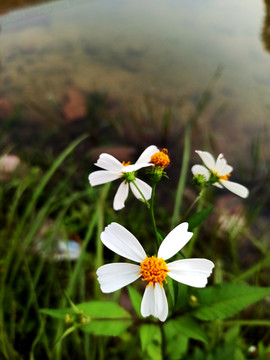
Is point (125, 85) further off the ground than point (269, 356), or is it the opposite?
point (125, 85)

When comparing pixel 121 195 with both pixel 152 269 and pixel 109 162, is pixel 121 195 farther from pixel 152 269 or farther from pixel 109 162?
pixel 152 269

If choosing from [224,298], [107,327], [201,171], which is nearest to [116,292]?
[107,327]

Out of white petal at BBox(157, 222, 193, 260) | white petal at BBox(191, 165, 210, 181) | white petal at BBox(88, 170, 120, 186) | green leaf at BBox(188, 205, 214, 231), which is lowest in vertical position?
white petal at BBox(157, 222, 193, 260)

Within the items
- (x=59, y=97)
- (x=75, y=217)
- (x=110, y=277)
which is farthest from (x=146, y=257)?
(x=59, y=97)

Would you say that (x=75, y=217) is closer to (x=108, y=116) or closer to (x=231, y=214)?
(x=231, y=214)

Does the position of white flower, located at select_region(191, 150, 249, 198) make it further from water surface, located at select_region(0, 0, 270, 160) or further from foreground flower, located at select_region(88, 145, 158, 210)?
water surface, located at select_region(0, 0, 270, 160)

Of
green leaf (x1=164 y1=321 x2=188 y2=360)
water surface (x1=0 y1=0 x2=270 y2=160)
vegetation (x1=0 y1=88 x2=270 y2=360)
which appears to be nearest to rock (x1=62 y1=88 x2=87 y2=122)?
water surface (x1=0 y1=0 x2=270 y2=160)

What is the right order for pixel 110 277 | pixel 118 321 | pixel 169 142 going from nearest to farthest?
pixel 110 277, pixel 118 321, pixel 169 142
